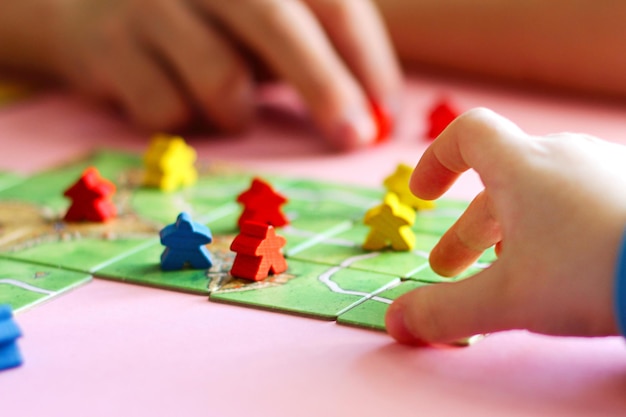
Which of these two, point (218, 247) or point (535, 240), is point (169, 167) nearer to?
point (218, 247)

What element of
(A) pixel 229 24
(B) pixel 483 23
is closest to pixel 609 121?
(B) pixel 483 23

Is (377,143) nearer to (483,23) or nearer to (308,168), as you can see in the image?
(308,168)

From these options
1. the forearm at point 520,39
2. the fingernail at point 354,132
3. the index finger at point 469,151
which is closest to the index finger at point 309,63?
the fingernail at point 354,132

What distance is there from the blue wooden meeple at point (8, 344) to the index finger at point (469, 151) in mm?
311

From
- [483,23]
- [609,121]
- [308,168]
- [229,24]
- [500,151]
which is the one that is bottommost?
[500,151]

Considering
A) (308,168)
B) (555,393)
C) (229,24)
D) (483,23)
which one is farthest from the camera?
(483,23)

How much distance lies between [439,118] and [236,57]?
291 mm

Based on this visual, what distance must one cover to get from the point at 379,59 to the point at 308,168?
0.24 metres

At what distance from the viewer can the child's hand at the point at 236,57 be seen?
121cm

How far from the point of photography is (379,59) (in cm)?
129

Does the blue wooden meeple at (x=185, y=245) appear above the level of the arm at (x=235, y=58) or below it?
below

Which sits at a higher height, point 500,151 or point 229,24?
point 229,24

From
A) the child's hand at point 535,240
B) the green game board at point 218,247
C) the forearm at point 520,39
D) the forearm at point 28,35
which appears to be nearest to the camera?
the child's hand at point 535,240

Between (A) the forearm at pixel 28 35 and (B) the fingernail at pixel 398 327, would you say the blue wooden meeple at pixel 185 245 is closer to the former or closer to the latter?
(B) the fingernail at pixel 398 327
